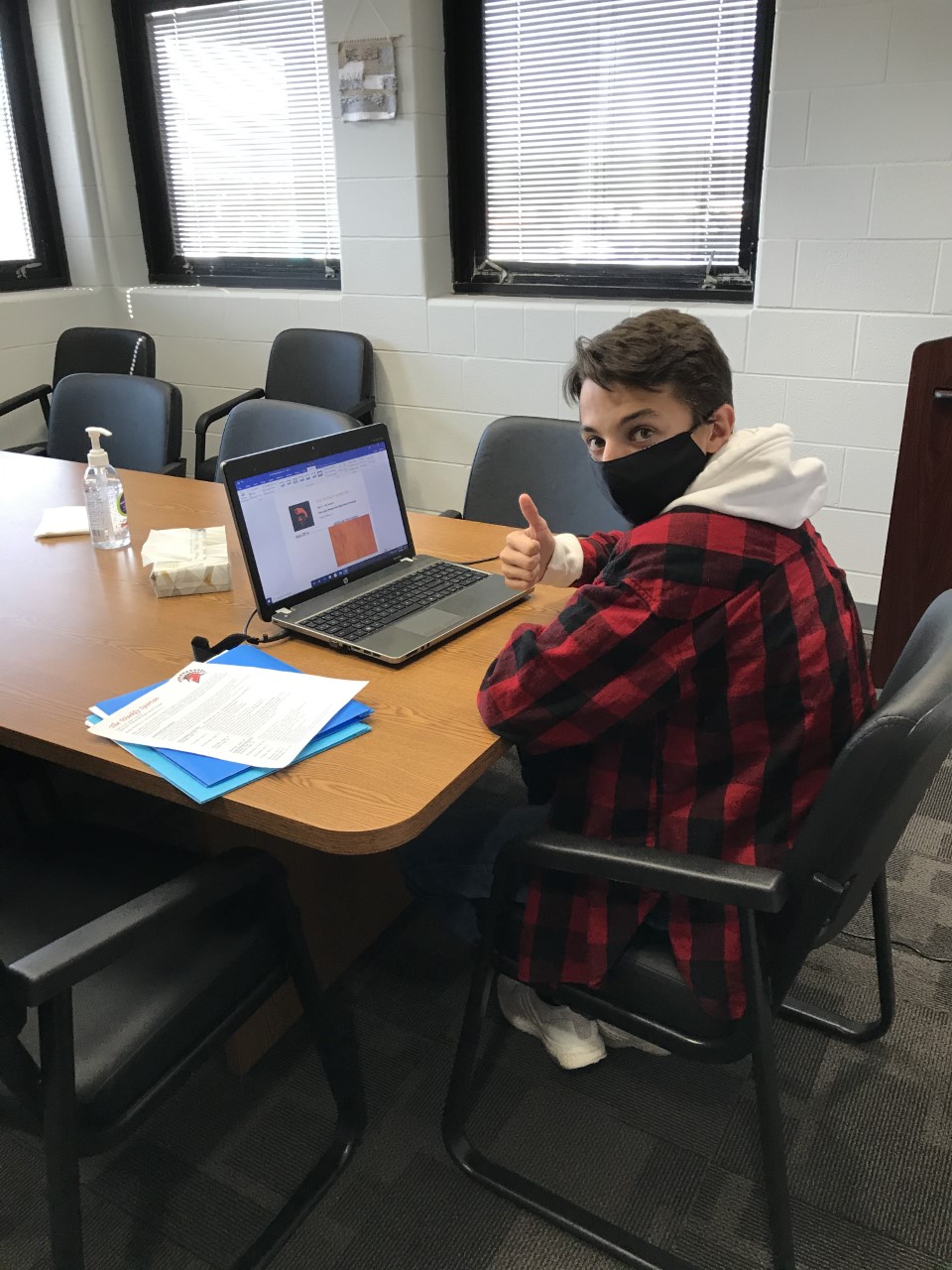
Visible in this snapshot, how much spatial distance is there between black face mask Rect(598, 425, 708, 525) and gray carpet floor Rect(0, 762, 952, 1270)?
604 millimetres

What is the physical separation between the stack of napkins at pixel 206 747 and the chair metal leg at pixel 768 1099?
524 mm

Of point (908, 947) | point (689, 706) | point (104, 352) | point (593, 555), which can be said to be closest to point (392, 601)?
point (593, 555)

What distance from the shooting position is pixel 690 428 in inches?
46.8


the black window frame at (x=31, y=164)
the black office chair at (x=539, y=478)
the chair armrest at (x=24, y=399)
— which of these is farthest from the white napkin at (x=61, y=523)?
the black window frame at (x=31, y=164)

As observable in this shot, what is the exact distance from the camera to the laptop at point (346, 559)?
1466mm

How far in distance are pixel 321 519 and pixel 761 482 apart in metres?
0.76

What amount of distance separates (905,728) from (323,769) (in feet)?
2.08

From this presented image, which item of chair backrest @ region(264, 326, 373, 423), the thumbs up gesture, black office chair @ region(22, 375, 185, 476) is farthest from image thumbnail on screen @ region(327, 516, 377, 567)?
chair backrest @ region(264, 326, 373, 423)

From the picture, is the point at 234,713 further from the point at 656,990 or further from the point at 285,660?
the point at 656,990

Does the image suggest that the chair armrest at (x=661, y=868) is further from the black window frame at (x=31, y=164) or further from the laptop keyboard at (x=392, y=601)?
the black window frame at (x=31, y=164)

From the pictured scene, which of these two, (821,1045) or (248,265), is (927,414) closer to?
(821,1045)

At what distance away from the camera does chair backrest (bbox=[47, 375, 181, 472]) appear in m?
2.73

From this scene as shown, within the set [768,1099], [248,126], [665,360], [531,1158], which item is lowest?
[531,1158]

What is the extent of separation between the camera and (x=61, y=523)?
204 cm
